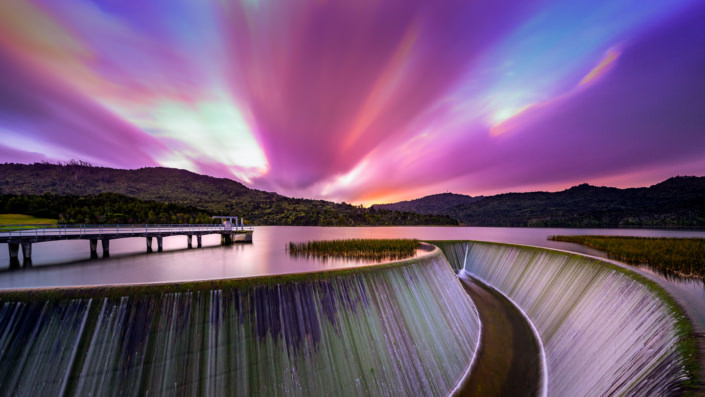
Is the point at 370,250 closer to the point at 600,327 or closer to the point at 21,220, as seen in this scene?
the point at 600,327

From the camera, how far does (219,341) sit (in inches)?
243

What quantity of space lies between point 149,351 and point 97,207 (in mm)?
88623

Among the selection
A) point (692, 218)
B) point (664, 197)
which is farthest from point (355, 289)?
point (664, 197)

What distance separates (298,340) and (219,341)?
193 cm

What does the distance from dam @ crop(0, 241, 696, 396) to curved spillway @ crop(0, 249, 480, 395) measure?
24mm

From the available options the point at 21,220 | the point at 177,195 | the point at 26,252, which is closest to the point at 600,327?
the point at 26,252

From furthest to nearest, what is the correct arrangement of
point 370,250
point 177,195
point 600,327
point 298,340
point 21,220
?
point 177,195
point 21,220
point 370,250
point 600,327
point 298,340

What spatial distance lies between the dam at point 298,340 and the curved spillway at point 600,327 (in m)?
0.05

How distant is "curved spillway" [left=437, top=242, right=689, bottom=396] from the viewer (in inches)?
204

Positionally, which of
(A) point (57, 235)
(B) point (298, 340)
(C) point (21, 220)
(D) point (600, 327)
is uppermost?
(C) point (21, 220)

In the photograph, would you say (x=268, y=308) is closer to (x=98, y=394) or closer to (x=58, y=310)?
(x=98, y=394)

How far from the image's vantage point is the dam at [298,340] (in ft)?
17.7

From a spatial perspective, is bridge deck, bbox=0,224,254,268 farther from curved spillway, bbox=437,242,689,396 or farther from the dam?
curved spillway, bbox=437,242,689,396

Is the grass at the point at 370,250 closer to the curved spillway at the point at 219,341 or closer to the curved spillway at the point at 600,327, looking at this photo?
the curved spillway at the point at 600,327
